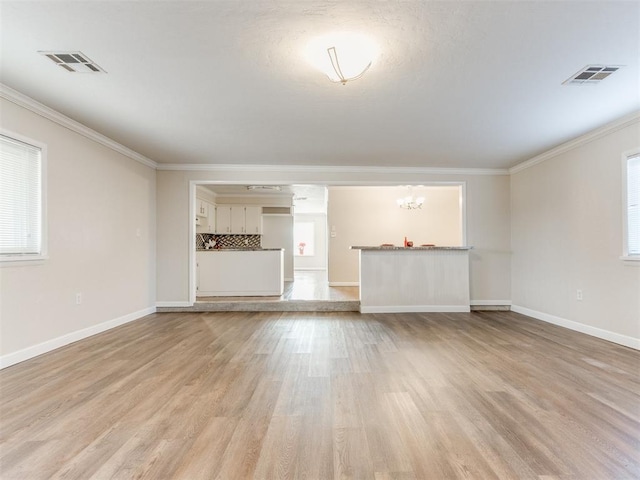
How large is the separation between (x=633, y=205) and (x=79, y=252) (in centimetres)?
611

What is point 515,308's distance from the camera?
17.7 feet

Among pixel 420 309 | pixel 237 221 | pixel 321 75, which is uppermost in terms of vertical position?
pixel 321 75

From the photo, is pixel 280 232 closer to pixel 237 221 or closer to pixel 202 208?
pixel 237 221

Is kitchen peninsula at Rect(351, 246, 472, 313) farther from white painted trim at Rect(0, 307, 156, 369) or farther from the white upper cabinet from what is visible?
the white upper cabinet

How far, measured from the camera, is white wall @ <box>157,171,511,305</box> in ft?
17.6

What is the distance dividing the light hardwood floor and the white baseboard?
0.89 feet

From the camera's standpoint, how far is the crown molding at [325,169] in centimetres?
542

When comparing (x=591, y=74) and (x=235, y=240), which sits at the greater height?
(x=591, y=74)

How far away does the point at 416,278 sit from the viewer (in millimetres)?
5375

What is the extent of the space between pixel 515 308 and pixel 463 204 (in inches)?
75.8

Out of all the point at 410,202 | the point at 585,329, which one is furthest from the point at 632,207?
the point at 410,202

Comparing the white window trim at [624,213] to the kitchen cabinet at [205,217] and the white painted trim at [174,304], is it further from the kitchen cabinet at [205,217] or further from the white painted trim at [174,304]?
the kitchen cabinet at [205,217]

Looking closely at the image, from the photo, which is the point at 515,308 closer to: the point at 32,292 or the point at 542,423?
the point at 542,423

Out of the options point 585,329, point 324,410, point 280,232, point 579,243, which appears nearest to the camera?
point 324,410
